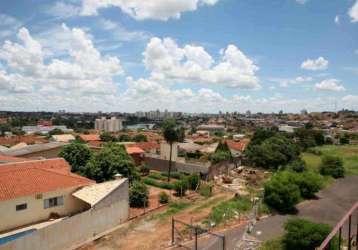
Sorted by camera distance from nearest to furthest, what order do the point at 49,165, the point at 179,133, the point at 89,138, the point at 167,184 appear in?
1. the point at 49,165
2. the point at 167,184
3. the point at 179,133
4. the point at 89,138

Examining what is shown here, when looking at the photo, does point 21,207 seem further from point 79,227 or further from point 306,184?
point 306,184

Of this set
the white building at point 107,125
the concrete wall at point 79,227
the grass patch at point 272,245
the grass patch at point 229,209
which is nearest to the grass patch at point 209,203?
the grass patch at point 229,209

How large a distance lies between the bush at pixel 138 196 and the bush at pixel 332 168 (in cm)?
2837

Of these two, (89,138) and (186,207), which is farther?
(89,138)

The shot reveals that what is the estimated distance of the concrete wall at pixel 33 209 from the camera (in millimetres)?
19797

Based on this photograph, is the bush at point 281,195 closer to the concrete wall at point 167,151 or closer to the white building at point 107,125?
the concrete wall at point 167,151

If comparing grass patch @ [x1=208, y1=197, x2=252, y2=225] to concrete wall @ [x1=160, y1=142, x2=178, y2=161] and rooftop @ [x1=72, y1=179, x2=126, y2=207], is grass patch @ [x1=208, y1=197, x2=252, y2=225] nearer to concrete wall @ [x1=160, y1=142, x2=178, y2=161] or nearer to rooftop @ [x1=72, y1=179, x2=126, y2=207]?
rooftop @ [x1=72, y1=179, x2=126, y2=207]

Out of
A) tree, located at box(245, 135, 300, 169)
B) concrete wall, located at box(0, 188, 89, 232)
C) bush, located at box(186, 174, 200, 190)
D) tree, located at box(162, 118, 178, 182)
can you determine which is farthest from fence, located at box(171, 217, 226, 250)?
tree, located at box(245, 135, 300, 169)

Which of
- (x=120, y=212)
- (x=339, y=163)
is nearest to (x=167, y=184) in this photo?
(x=120, y=212)

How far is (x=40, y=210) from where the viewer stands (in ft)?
70.7

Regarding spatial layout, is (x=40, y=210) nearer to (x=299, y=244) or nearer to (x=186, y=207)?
(x=186, y=207)

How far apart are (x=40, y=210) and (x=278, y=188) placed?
18908 millimetres

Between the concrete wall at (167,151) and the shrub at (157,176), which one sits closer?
the shrub at (157,176)

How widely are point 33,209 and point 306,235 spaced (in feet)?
56.9
